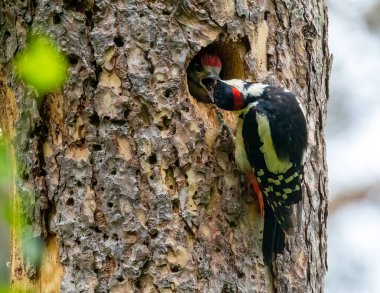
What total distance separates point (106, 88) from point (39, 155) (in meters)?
0.37

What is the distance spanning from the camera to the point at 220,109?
119 inches

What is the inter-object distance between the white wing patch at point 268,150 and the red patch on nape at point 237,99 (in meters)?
0.11

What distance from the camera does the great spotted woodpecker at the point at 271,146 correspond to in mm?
2818

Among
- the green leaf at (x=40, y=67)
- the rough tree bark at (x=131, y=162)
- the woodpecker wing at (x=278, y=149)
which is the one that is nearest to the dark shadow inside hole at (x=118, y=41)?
the rough tree bark at (x=131, y=162)

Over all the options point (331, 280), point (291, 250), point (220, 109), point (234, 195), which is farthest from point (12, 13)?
point (331, 280)

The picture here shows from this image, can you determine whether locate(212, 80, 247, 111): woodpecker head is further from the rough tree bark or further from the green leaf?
the green leaf

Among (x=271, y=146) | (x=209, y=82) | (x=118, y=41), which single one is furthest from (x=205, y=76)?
(x=118, y=41)

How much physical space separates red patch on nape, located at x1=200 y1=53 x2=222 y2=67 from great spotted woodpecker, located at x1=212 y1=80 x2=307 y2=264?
0.34 ft

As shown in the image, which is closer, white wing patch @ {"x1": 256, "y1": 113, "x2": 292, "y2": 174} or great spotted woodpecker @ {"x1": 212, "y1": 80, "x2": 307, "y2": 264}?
great spotted woodpecker @ {"x1": 212, "y1": 80, "x2": 307, "y2": 264}

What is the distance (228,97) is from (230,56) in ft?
0.76

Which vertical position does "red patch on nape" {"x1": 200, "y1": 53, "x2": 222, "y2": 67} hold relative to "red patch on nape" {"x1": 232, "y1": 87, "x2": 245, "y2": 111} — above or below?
above

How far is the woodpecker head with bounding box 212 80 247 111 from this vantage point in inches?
113

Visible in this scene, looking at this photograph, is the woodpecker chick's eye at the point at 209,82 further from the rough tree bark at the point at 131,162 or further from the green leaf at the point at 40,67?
the green leaf at the point at 40,67

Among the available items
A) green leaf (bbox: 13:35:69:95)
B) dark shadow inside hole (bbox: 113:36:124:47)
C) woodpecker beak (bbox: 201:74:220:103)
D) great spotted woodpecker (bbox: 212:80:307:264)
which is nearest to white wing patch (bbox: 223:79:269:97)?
great spotted woodpecker (bbox: 212:80:307:264)
